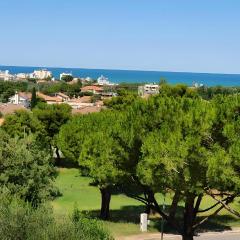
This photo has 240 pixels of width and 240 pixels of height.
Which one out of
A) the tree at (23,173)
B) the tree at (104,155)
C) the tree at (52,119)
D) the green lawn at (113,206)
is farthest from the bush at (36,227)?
the tree at (52,119)

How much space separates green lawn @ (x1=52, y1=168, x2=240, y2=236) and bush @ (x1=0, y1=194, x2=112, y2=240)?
6355mm

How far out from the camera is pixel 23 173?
24.7 m

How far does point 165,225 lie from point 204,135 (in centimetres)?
1158

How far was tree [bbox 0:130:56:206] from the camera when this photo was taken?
79.0 ft

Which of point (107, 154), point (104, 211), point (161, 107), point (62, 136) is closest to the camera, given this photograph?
point (161, 107)

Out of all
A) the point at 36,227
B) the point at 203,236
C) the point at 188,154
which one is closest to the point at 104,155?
the point at 188,154

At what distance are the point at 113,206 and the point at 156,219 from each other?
4.62 metres

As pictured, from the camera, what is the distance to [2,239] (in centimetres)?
1395

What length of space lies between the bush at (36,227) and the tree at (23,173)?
8.81 m

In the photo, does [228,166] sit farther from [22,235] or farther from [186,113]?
[22,235]

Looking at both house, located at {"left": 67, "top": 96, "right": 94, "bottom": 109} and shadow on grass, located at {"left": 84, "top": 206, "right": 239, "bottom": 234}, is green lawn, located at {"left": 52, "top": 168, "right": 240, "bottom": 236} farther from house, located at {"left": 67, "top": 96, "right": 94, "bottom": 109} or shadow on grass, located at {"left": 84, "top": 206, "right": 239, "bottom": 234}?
house, located at {"left": 67, "top": 96, "right": 94, "bottom": 109}

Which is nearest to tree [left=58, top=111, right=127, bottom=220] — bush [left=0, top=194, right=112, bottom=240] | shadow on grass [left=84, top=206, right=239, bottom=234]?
shadow on grass [left=84, top=206, right=239, bottom=234]

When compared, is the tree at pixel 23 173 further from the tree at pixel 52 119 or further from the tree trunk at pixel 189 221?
the tree at pixel 52 119

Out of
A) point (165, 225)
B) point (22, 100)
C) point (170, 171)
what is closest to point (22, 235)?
point (170, 171)
